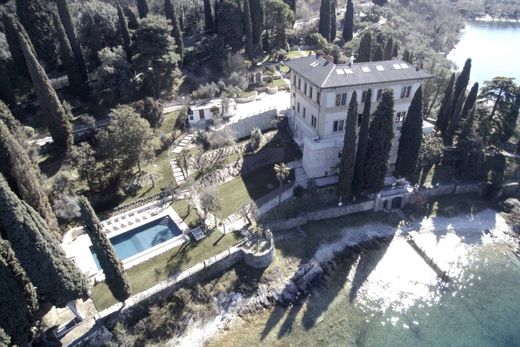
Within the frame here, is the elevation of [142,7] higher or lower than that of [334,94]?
higher

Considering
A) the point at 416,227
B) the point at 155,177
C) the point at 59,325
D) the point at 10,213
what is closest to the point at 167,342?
the point at 59,325

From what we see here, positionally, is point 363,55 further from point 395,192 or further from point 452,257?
point 452,257

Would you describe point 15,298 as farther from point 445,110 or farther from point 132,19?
point 445,110

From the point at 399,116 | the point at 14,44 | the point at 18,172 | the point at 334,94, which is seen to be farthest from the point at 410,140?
the point at 14,44

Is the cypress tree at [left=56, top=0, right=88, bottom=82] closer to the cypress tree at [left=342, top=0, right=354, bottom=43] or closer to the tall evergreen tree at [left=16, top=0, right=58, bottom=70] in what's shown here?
the tall evergreen tree at [left=16, top=0, right=58, bottom=70]

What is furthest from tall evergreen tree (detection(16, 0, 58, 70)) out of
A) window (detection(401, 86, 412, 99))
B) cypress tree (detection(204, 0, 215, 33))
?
window (detection(401, 86, 412, 99))

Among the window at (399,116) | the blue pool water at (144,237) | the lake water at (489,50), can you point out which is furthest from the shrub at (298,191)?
the lake water at (489,50)

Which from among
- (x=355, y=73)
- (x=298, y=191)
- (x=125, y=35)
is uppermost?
(x=125, y=35)
